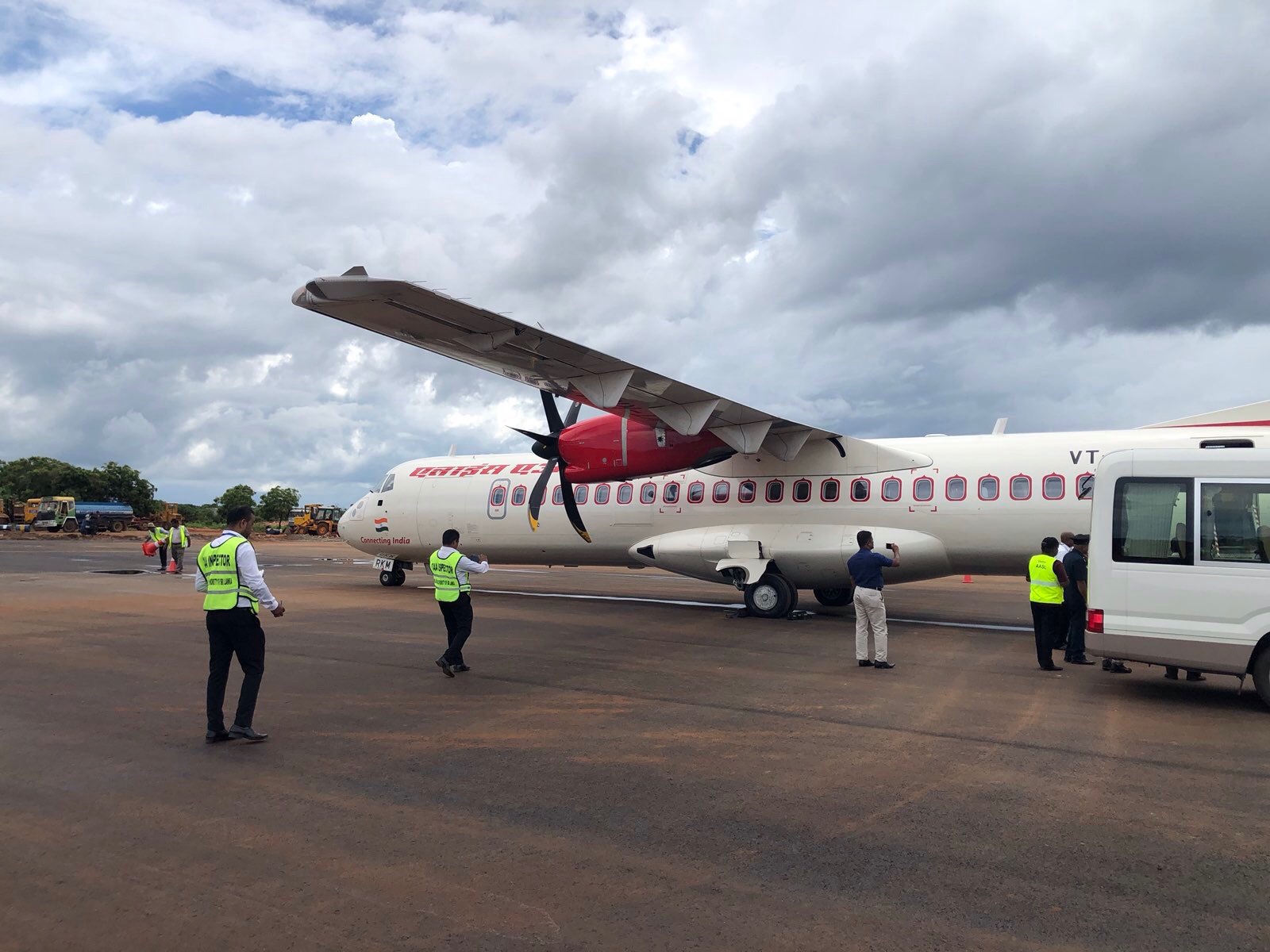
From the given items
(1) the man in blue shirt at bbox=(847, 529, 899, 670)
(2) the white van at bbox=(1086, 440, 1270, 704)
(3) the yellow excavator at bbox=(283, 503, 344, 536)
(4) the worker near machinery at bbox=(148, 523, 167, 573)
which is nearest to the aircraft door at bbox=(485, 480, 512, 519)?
(1) the man in blue shirt at bbox=(847, 529, 899, 670)

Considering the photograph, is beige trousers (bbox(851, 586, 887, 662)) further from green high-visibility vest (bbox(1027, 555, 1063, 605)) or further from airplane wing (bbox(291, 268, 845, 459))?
airplane wing (bbox(291, 268, 845, 459))

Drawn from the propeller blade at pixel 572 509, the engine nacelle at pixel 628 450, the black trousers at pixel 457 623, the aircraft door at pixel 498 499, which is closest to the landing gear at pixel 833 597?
the engine nacelle at pixel 628 450

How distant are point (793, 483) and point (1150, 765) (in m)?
9.89

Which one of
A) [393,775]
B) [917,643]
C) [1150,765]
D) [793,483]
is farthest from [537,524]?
[1150,765]

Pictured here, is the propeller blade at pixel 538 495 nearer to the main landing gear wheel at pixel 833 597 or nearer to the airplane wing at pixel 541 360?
the airplane wing at pixel 541 360

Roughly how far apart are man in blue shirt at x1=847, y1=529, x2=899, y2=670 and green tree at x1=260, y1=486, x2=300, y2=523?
77843 millimetres

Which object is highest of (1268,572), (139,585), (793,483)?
(793,483)

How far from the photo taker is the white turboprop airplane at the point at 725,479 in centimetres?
1228

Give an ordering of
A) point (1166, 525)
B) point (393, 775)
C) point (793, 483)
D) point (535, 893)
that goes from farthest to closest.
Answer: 1. point (793, 483)
2. point (1166, 525)
3. point (393, 775)
4. point (535, 893)

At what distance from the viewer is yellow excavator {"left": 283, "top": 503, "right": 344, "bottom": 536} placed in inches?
2530

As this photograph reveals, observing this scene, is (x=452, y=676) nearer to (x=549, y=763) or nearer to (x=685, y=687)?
(x=685, y=687)

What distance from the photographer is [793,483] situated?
1589 centimetres

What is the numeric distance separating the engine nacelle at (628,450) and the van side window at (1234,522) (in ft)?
27.4

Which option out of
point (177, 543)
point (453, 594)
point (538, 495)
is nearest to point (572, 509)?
point (538, 495)
